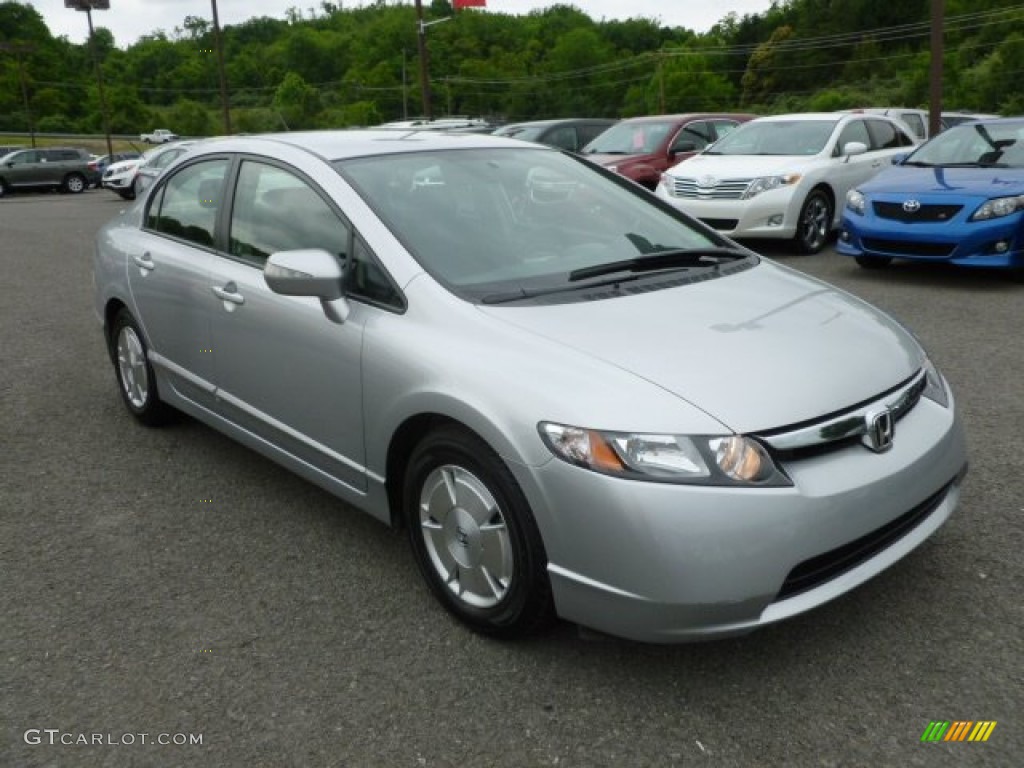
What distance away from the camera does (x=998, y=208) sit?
7.79 meters

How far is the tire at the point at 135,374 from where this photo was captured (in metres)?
4.80

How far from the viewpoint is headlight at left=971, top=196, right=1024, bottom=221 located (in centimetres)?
775

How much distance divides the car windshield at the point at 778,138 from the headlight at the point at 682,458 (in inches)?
359

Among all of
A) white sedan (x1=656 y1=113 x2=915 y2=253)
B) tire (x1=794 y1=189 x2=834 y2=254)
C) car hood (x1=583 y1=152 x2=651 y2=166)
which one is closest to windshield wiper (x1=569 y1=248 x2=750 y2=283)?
white sedan (x1=656 y1=113 x2=915 y2=253)

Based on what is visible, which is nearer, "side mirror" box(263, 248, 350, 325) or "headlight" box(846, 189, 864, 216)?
"side mirror" box(263, 248, 350, 325)

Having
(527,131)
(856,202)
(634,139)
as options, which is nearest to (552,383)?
(856,202)

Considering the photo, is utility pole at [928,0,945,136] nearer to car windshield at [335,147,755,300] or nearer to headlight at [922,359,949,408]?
car windshield at [335,147,755,300]

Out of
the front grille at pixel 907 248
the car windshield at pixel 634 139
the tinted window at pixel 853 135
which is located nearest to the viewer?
the front grille at pixel 907 248

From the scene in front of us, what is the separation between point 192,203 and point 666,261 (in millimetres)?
2293

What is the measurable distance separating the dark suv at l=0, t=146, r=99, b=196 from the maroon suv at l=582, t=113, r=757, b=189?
25.7 meters

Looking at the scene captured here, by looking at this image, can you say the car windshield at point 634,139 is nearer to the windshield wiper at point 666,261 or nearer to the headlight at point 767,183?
the headlight at point 767,183

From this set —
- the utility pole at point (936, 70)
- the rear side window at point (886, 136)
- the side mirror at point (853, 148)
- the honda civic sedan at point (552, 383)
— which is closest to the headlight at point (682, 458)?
the honda civic sedan at point (552, 383)

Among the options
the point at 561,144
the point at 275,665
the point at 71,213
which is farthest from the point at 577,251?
the point at 71,213

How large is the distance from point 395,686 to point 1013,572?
2095 millimetres
